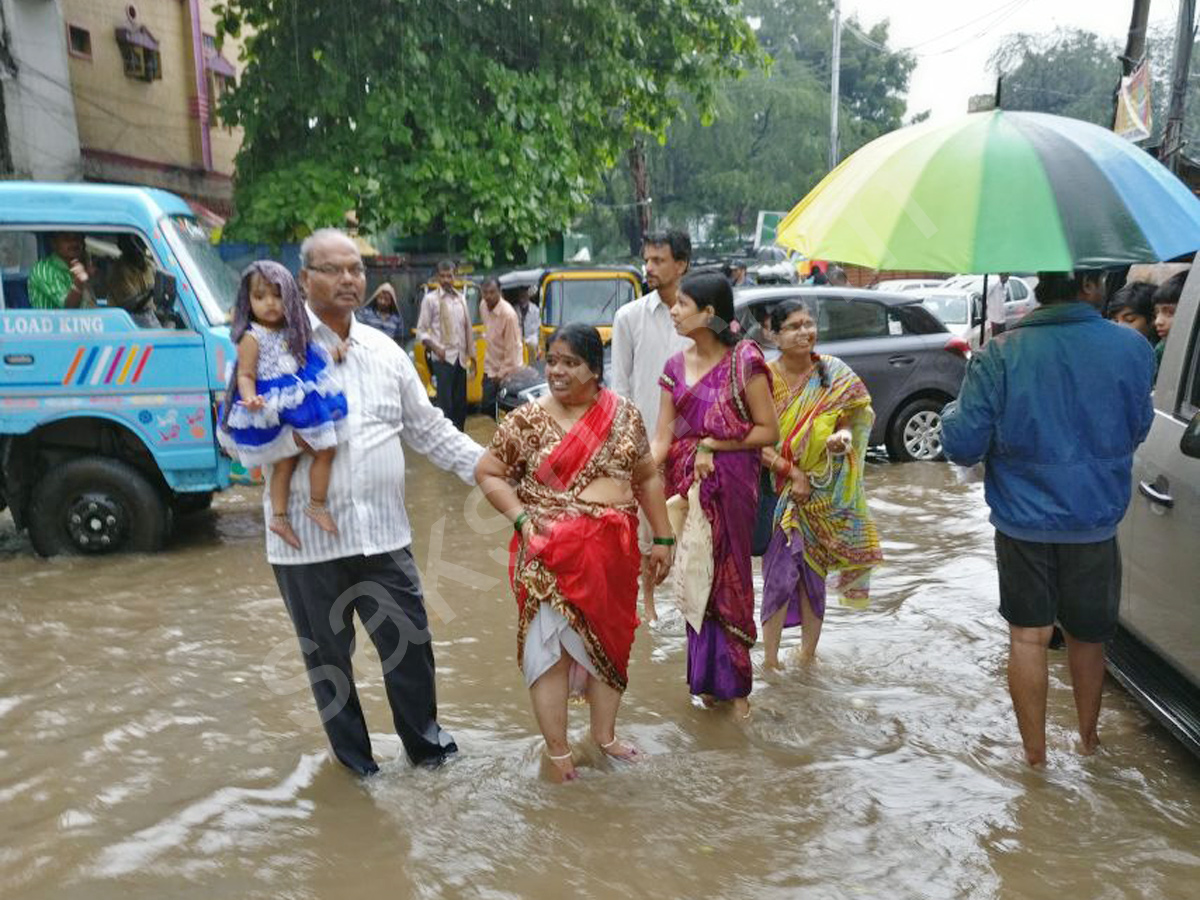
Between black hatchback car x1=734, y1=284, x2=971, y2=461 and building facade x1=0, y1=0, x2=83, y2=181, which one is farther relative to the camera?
building facade x1=0, y1=0, x2=83, y2=181

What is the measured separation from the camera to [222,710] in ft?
15.2

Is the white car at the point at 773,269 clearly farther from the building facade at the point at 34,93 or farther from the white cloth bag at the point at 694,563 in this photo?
the building facade at the point at 34,93

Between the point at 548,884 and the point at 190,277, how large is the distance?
4.90m

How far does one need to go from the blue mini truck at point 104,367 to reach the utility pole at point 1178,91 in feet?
33.5

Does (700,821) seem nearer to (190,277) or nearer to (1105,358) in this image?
(1105,358)

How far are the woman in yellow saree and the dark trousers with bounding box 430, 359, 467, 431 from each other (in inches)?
251

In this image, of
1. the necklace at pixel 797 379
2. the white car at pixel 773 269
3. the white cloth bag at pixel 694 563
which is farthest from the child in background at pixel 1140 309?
the white car at pixel 773 269

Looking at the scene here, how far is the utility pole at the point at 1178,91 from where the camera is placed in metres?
11.8

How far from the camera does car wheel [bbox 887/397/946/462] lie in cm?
998

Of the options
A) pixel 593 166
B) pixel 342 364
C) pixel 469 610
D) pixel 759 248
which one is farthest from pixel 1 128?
pixel 759 248

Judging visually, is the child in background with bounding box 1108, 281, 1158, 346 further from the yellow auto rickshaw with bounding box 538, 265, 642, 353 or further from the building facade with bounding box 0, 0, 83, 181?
the building facade with bounding box 0, 0, 83, 181

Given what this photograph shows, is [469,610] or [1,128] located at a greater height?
[1,128]

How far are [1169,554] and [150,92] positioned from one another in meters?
18.6

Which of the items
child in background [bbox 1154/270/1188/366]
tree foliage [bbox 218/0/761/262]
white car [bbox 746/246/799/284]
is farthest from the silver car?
tree foliage [bbox 218/0/761/262]
